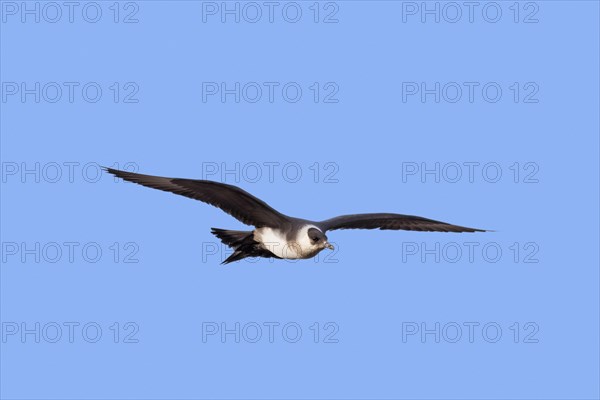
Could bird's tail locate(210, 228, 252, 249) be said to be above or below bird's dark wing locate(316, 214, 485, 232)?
below

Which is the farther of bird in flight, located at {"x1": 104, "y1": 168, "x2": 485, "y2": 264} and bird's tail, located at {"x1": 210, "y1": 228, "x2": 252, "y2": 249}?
bird's tail, located at {"x1": 210, "y1": 228, "x2": 252, "y2": 249}

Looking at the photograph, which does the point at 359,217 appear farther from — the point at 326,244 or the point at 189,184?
the point at 189,184

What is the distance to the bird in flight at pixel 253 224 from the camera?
15.9 meters

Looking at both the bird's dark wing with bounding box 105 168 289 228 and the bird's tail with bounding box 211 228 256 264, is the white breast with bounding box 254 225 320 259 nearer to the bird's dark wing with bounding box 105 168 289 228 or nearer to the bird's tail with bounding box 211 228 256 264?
the bird's dark wing with bounding box 105 168 289 228

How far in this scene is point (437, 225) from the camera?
18438mm

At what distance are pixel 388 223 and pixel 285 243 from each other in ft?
7.70

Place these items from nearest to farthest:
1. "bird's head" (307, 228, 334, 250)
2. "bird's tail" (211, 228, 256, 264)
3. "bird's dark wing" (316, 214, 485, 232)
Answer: "bird's head" (307, 228, 334, 250) < "bird's tail" (211, 228, 256, 264) < "bird's dark wing" (316, 214, 485, 232)

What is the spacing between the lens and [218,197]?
16156 millimetres

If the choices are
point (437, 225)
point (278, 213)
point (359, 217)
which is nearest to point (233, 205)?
point (278, 213)

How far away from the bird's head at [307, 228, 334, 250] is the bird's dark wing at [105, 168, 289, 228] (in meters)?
0.46

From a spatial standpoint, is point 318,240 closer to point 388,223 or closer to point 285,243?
point 285,243

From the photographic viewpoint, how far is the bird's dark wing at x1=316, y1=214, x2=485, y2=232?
55.8ft

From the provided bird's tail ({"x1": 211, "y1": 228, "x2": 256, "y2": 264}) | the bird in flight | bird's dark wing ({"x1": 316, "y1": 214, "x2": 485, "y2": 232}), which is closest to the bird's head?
the bird in flight

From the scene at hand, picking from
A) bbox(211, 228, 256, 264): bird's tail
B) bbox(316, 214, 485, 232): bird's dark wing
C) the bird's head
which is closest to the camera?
the bird's head
